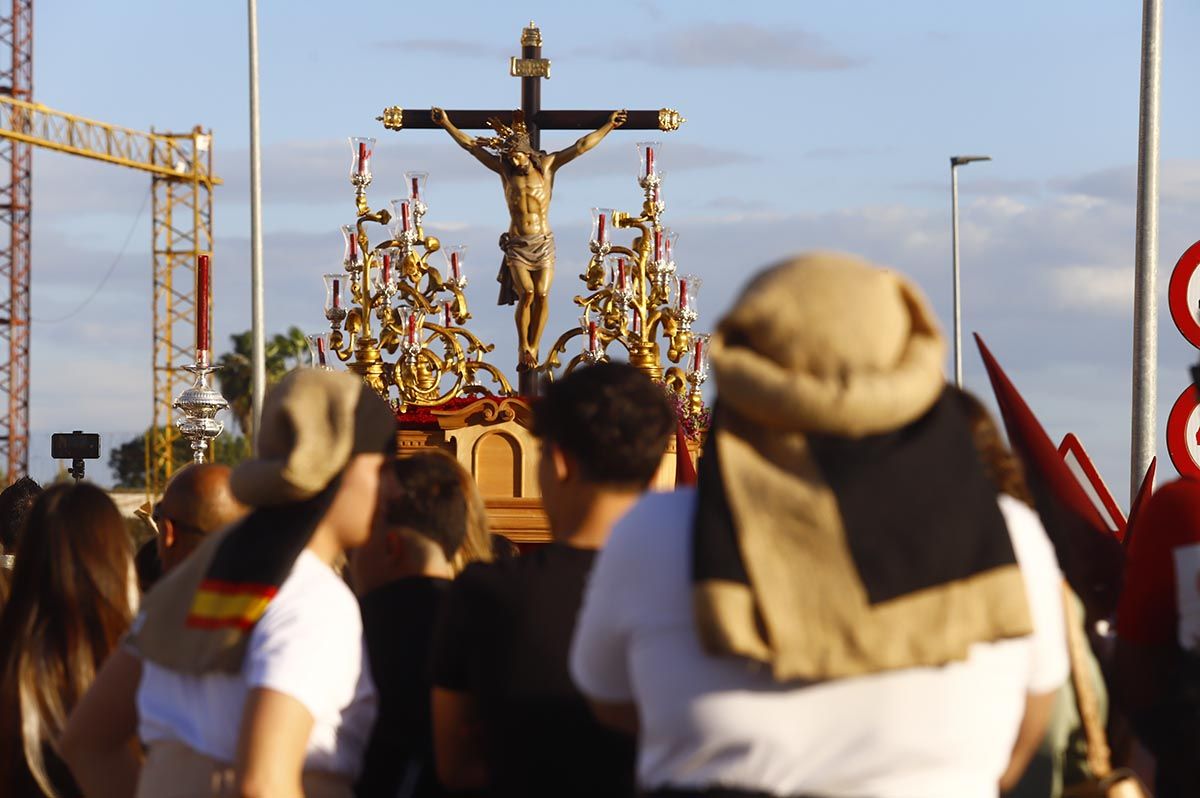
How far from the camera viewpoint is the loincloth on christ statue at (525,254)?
666 inches

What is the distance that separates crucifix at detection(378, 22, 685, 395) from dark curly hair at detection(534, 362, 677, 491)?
13472 millimetres

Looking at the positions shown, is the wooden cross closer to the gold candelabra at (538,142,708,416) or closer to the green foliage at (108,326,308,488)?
the gold candelabra at (538,142,708,416)

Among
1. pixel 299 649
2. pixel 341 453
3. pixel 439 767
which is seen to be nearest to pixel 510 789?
pixel 439 767

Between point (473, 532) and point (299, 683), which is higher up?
point (473, 532)

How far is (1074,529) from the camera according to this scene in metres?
4.47

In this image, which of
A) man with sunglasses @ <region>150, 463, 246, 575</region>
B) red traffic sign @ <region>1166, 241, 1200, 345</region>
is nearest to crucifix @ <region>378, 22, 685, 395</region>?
red traffic sign @ <region>1166, 241, 1200, 345</region>

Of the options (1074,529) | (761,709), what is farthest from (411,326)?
(761,709)

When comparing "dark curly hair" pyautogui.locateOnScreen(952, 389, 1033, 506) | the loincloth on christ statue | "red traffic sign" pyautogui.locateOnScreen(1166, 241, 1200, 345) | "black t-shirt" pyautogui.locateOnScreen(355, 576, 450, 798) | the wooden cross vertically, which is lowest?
"black t-shirt" pyautogui.locateOnScreen(355, 576, 450, 798)

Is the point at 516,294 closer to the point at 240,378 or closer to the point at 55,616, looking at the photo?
the point at 55,616

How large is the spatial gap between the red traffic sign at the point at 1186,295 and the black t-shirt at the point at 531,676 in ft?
18.1

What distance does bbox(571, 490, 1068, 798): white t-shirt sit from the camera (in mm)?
2793

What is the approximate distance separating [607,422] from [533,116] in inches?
569

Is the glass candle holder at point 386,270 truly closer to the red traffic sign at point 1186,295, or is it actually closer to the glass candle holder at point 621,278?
the glass candle holder at point 621,278

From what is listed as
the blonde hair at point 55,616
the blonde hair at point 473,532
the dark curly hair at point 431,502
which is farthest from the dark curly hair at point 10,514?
the dark curly hair at point 431,502
